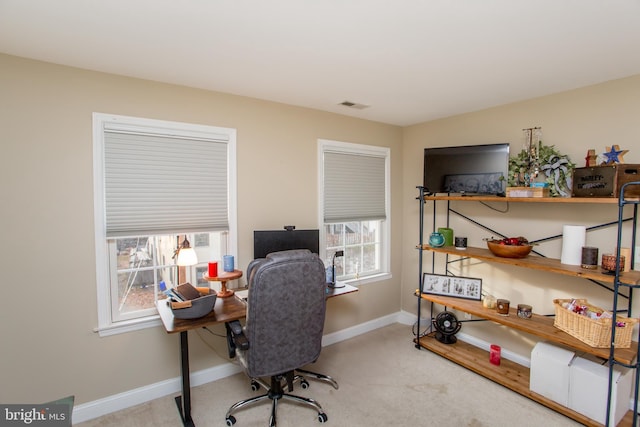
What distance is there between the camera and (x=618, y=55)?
1.91 m

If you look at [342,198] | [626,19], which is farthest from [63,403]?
[626,19]

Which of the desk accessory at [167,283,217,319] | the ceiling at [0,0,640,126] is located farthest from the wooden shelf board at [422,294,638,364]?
the desk accessory at [167,283,217,319]

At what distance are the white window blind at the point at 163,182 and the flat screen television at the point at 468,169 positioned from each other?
2083 mm

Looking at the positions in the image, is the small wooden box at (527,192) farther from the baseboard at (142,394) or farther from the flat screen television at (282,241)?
the baseboard at (142,394)

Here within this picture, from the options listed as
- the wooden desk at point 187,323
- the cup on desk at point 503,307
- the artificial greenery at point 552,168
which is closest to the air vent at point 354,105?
the artificial greenery at point 552,168

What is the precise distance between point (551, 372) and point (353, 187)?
7.61 ft

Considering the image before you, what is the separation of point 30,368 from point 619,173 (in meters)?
4.07

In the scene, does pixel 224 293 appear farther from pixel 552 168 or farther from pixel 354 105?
pixel 552 168

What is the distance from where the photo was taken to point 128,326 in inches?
90.4

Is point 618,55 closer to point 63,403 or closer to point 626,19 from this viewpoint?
point 626,19

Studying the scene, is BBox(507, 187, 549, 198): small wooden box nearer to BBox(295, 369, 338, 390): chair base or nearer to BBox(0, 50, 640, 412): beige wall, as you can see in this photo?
BBox(0, 50, 640, 412): beige wall

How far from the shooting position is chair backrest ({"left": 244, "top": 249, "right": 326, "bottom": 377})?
5.94 ft

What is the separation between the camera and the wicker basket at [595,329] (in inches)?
79.2

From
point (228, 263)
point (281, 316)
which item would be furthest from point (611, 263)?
point (228, 263)
